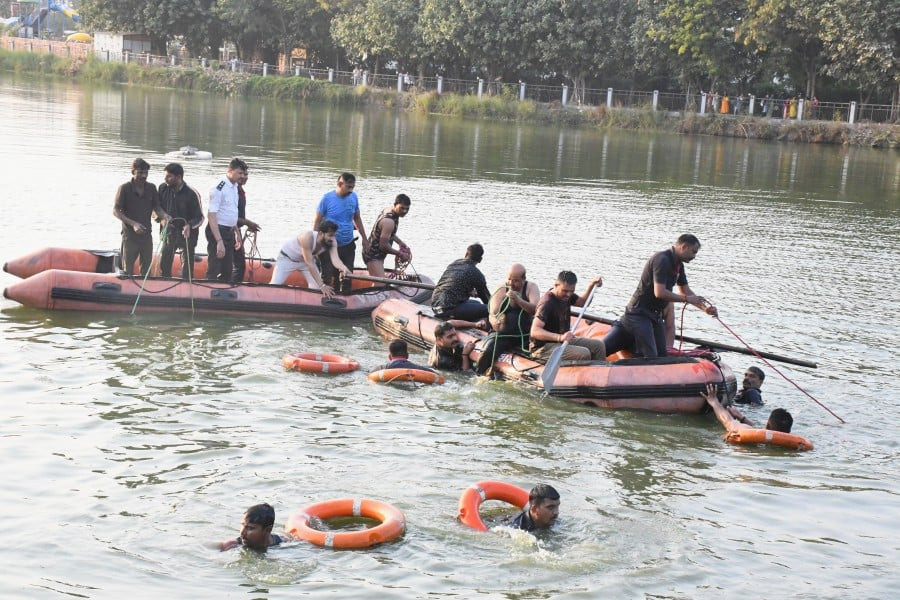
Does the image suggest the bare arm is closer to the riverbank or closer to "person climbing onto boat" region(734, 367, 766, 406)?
"person climbing onto boat" region(734, 367, 766, 406)

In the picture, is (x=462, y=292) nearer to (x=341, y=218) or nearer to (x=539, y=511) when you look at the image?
(x=341, y=218)

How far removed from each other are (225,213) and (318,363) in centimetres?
310

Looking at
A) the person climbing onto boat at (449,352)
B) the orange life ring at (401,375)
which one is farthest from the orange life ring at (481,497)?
the person climbing onto boat at (449,352)

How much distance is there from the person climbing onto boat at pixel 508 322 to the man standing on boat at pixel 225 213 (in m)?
3.94

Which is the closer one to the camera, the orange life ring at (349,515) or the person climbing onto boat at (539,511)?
the orange life ring at (349,515)

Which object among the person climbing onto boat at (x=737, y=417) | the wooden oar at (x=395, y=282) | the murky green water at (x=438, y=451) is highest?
the wooden oar at (x=395, y=282)

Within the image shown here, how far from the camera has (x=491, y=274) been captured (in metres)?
17.8

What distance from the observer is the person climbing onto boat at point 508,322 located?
12.3 metres

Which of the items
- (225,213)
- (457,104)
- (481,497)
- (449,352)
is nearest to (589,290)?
(449,352)

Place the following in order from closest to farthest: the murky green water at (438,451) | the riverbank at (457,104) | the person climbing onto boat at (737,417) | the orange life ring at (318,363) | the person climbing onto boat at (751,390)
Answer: the murky green water at (438,451) < the person climbing onto boat at (737,417) < the person climbing onto boat at (751,390) < the orange life ring at (318,363) < the riverbank at (457,104)

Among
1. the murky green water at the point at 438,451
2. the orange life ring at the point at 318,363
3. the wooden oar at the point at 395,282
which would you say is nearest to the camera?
the murky green water at the point at 438,451

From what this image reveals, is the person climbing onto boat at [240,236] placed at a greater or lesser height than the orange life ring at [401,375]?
greater

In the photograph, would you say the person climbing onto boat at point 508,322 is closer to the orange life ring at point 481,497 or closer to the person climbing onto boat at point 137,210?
the orange life ring at point 481,497

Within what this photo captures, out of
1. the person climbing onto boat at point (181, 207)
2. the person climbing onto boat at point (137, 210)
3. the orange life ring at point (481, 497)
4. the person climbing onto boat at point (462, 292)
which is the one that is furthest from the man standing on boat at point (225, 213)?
the orange life ring at point (481, 497)
